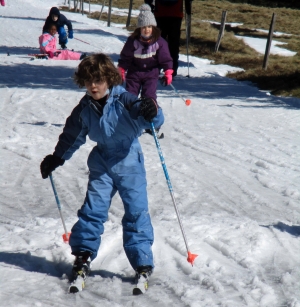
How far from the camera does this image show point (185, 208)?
516 cm

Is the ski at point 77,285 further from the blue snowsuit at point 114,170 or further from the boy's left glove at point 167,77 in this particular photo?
the boy's left glove at point 167,77

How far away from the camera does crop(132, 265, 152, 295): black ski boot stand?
11.5ft

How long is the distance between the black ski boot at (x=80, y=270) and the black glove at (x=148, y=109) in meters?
0.98

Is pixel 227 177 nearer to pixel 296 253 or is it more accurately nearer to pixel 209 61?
pixel 296 253

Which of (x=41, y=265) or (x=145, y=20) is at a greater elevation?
(x=145, y=20)

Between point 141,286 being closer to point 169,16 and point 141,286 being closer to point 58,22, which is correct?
point 169,16

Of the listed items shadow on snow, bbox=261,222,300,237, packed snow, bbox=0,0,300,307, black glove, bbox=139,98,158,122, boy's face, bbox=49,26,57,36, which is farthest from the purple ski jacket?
boy's face, bbox=49,26,57,36

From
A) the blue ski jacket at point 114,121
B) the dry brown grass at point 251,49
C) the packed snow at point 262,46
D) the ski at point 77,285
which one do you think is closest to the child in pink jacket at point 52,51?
the dry brown grass at point 251,49

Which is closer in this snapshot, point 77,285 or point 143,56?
point 77,285

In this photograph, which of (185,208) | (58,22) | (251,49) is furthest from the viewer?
(251,49)

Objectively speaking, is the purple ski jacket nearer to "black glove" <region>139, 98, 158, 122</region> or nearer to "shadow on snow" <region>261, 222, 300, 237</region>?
"shadow on snow" <region>261, 222, 300, 237</region>

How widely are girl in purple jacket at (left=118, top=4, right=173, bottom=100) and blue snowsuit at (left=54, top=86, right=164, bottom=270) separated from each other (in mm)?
3327

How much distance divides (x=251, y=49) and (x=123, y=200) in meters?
16.7

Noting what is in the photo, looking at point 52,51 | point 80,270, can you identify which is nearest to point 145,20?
point 80,270
